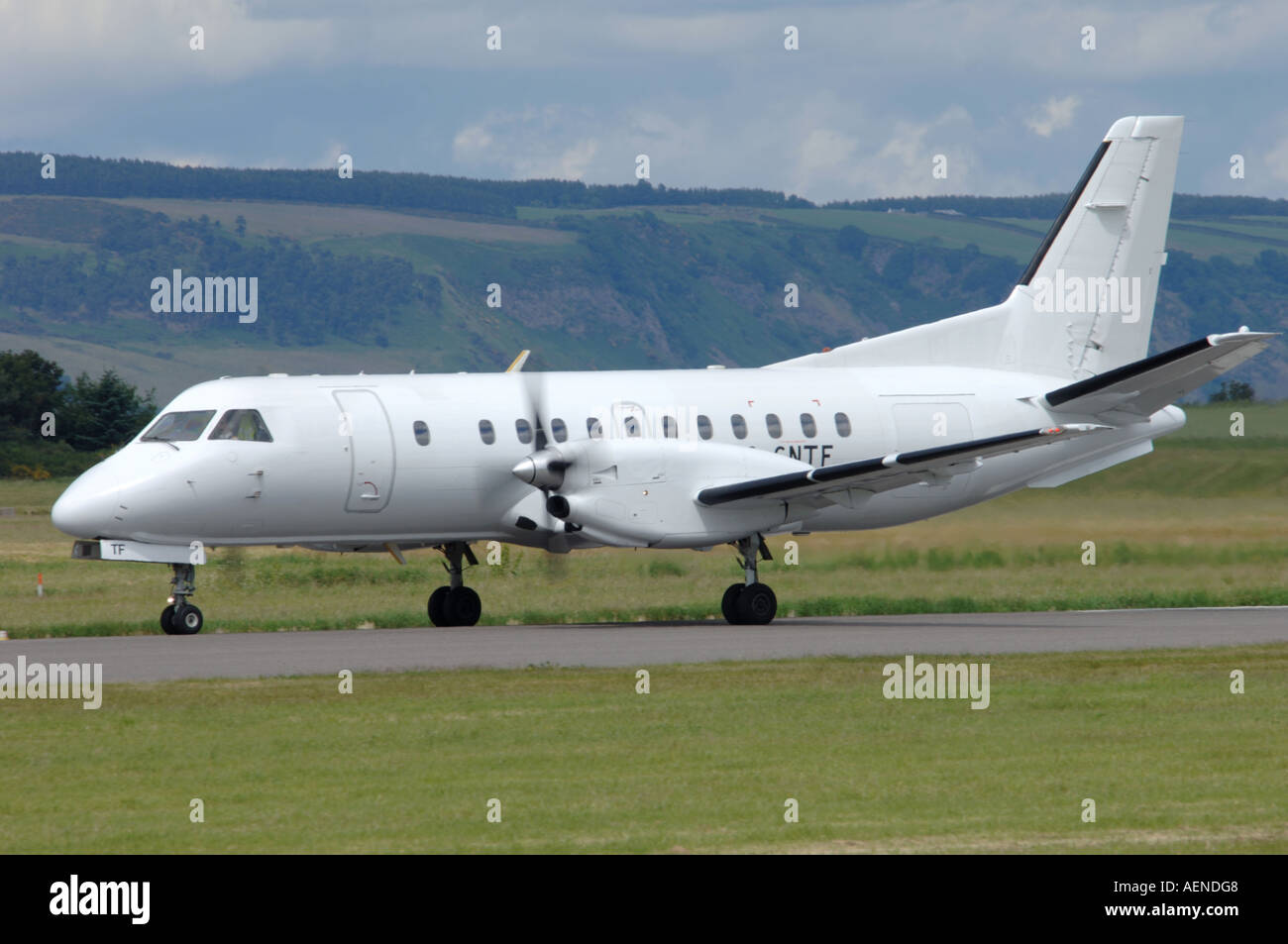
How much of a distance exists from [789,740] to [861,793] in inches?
88.6

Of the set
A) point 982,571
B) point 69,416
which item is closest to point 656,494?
point 982,571

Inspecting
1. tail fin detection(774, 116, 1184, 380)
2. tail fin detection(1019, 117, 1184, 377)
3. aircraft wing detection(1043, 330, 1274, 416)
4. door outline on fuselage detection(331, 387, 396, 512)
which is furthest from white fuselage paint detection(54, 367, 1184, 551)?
tail fin detection(1019, 117, 1184, 377)

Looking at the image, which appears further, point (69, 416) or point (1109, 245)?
point (69, 416)

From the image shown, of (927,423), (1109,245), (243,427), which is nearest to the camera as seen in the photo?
(243,427)

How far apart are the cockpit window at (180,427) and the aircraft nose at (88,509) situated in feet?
3.85

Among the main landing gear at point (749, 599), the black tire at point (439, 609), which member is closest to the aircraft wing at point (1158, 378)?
the main landing gear at point (749, 599)

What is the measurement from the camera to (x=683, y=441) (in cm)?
2598

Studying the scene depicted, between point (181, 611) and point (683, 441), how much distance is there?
24.3ft

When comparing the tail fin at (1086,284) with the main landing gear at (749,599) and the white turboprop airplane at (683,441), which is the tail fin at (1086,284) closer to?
the white turboprop airplane at (683,441)

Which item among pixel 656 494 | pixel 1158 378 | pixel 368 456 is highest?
pixel 1158 378

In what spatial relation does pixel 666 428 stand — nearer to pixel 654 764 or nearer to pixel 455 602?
pixel 455 602

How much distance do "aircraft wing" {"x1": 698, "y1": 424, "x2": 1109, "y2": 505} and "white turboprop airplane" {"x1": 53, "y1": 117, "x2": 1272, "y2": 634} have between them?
46 millimetres

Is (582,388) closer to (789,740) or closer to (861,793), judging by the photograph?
(789,740)
